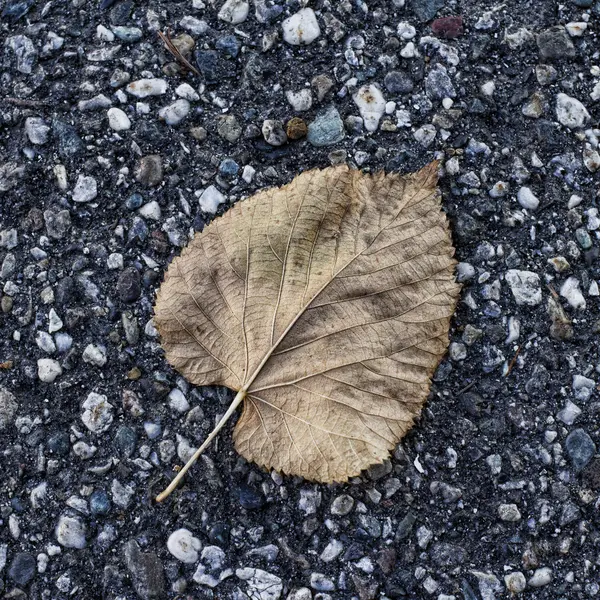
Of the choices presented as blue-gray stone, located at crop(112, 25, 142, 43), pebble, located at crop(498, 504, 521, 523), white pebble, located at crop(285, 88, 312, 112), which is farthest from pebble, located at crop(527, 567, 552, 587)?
blue-gray stone, located at crop(112, 25, 142, 43)

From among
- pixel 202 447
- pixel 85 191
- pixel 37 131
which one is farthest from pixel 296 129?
pixel 202 447

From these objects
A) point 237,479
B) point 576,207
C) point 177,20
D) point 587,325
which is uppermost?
point 177,20

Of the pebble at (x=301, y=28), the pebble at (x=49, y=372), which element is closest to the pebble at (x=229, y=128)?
the pebble at (x=301, y=28)

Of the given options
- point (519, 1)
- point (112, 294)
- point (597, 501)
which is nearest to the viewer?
point (597, 501)

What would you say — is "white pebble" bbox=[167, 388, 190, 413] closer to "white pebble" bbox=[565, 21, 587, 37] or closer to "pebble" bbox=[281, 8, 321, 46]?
"pebble" bbox=[281, 8, 321, 46]


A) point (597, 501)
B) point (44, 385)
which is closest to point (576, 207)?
point (597, 501)

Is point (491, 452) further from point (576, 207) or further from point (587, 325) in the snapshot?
point (576, 207)

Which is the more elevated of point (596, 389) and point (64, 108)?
point (64, 108)
